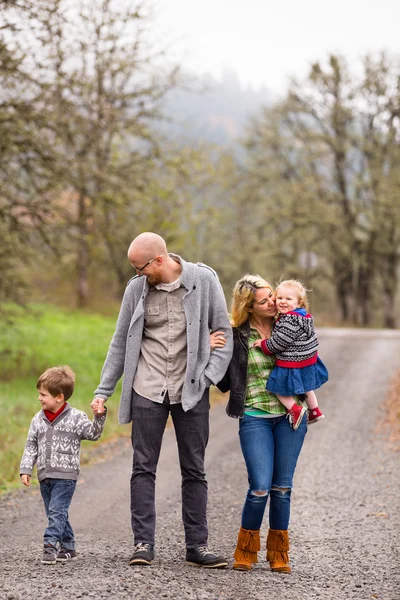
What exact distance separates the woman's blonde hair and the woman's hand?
149mm

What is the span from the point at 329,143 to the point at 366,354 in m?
18.8

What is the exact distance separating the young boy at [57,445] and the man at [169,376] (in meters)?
0.21

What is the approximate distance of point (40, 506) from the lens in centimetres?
686

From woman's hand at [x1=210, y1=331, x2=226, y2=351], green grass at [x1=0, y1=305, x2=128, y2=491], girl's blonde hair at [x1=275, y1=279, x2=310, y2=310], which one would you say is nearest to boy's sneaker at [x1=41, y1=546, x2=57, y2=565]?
woman's hand at [x1=210, y1=331, x2=226, y2=351]

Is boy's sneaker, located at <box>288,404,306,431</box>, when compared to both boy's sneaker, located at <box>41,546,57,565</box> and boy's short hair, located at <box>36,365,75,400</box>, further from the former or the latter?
boy's sneaker, located at <box>41,546,57,565</box>

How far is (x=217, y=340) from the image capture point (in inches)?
192

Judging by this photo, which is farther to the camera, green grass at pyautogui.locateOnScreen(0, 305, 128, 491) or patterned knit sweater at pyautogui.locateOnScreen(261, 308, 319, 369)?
green grass at pyautogui.locateOnScreen(0, 305, 128, 491)

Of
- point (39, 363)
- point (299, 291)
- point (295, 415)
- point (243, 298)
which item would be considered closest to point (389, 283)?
point (39, 363)

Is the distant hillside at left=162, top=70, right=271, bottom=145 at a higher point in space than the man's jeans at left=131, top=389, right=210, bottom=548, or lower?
higher

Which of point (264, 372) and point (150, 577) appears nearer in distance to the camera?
point (150, 577)

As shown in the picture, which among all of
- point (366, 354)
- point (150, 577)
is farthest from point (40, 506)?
point (366, 354)

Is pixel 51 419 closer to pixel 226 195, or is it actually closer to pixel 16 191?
pixel 16 191

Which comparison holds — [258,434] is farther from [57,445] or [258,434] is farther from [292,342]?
[57,445]

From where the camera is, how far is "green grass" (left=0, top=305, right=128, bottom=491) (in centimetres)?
1005
